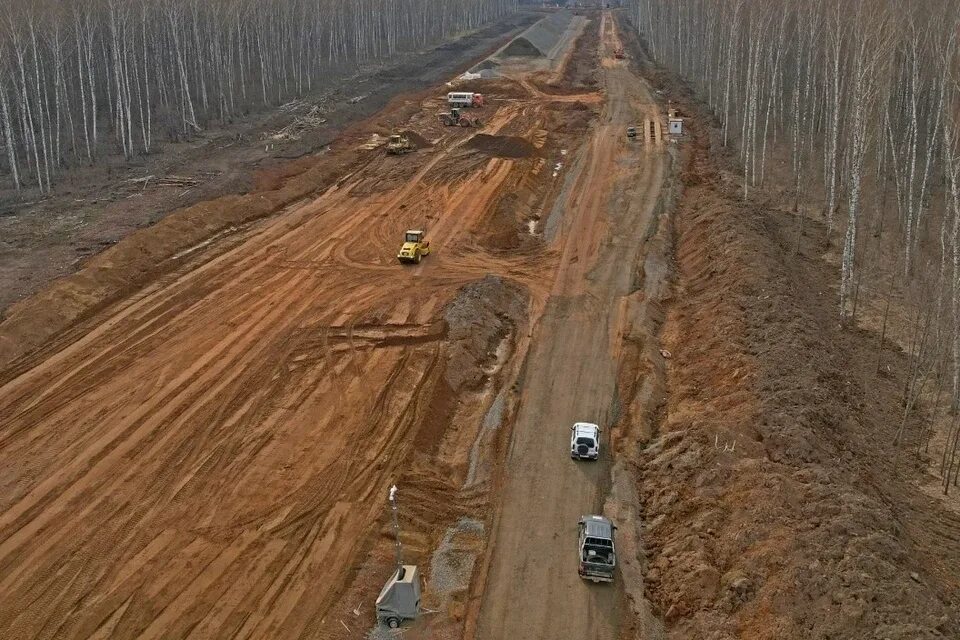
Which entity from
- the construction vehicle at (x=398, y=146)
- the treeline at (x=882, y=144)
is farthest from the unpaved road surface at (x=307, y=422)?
the construction vehicle at (x=398, y=146)

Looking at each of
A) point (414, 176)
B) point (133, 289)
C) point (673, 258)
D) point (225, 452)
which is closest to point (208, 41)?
point (414, 176)

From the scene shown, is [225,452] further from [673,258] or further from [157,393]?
[673,258]

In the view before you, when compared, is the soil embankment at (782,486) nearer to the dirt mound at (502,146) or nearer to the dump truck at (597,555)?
the dump truck at (597,555)

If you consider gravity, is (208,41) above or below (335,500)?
above

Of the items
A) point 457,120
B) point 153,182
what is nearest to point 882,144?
point 457,120

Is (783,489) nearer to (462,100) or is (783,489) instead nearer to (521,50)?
(462,100)

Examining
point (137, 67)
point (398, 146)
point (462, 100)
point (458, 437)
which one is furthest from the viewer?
point (462, 100)
